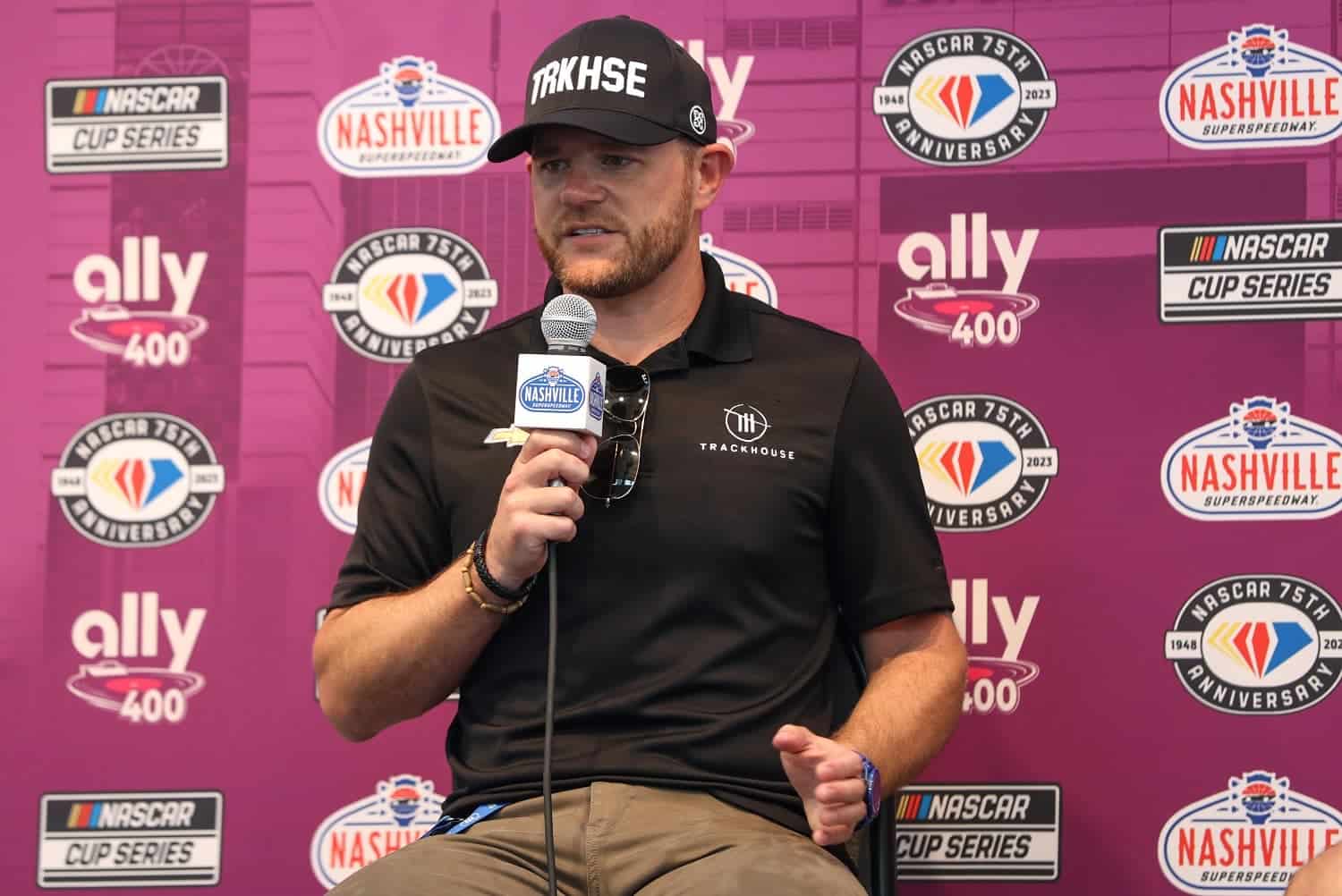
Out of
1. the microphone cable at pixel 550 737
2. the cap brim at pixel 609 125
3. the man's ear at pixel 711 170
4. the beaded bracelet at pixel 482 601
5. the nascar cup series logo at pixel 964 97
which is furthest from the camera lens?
the nascar cup series logo at pixel 964 97

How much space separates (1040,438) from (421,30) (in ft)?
4.12

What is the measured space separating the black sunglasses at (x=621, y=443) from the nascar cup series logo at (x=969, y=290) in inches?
29.7

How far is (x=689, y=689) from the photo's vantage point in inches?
71.7

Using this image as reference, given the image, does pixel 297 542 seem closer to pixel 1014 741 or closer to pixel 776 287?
pixel 776 287

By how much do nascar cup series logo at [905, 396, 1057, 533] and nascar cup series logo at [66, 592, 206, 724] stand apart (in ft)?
4.10

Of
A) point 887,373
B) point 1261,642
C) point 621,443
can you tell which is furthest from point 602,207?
point 1261,642

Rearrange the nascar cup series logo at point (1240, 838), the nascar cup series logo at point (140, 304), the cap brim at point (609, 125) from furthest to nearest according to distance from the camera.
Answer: the nascar cup series logo at point (140, 304) < the nascar cup series logo at point (1240, 838) < the cap brim at point (609, 125)

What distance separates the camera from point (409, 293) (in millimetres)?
2588

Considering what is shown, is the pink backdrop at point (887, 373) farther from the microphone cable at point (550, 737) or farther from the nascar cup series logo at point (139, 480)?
the microphone cable at point (550, 737)

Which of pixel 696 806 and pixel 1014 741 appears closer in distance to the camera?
pixel 696 806

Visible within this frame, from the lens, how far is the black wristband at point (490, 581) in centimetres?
175

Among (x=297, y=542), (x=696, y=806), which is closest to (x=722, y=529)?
(x=696, y=806)

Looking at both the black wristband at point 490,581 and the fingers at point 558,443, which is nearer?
the fingers at point 558,443

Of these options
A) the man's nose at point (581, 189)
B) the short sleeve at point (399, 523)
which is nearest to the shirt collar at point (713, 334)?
the man's nose at point (581, 189)
